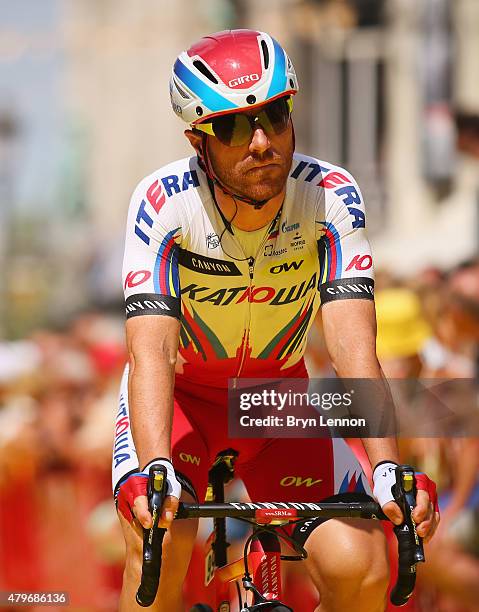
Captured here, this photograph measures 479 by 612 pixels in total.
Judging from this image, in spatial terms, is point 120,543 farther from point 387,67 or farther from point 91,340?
point 387,67

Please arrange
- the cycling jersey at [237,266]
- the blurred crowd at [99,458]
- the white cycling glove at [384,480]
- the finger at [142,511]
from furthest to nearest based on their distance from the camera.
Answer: the blurred crowd at [99,458] < the cycling jersey at [237,266] < the white cycling glove at [384,480] < the finger at [142,511]

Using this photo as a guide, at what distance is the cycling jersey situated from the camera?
4.44 m

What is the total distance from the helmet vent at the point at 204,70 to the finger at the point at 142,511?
148cm

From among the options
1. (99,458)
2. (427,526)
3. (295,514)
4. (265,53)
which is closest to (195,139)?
(265,53)

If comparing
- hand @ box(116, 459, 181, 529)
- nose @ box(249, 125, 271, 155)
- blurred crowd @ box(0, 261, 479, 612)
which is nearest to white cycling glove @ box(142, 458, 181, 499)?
hand @ box(116, 459, 181, 529)

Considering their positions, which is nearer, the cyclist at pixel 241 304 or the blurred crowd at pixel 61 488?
the cyclist at pixel 241 304

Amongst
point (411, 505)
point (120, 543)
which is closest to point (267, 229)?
point (411, 505)

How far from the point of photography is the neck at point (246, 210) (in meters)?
4.57

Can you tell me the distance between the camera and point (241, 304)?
4746 mm

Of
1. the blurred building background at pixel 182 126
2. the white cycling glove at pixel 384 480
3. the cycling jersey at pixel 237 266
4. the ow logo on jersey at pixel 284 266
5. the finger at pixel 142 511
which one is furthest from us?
the blurred building background at pixel 182 126

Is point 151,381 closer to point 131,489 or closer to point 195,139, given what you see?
point 131,489

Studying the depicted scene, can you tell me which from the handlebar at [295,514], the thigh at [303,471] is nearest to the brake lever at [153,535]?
the handlebar at [295,514]

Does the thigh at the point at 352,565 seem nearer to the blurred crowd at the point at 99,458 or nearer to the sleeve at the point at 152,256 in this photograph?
the sleeve at the point at 152,256

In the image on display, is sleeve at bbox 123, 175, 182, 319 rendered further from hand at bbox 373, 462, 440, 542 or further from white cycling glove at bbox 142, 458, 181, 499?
hand at bbox 373, 462, 440, 542
